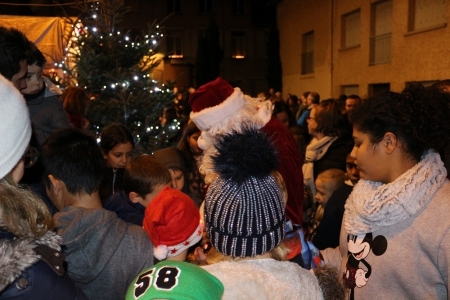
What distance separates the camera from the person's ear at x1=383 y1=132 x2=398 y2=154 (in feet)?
6.99

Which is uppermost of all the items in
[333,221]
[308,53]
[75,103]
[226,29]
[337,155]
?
[226,29]

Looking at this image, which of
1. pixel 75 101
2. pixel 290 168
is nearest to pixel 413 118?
pixel 290 168

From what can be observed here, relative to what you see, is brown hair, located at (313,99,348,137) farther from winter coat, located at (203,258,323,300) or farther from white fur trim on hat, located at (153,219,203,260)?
winter coat, located at (203,258,323,300)

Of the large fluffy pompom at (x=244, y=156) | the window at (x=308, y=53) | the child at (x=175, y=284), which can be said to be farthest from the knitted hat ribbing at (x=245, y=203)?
A: the window at (x=308, y=53)

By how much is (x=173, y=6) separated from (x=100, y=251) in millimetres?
31678

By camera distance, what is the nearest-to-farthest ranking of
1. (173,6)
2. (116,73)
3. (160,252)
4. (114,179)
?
1. (160,252)
2. (114,179)
3. (116,73)
4. (173,6)

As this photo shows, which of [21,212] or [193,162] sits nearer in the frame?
[21,212]

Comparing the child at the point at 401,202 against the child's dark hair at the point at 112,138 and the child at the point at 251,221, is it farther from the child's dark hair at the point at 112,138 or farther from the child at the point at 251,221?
the child's dark hair at the point at 112,138

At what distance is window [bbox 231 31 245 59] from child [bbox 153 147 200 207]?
29.3 metres

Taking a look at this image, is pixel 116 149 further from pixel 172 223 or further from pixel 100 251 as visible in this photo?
pixel 100 251

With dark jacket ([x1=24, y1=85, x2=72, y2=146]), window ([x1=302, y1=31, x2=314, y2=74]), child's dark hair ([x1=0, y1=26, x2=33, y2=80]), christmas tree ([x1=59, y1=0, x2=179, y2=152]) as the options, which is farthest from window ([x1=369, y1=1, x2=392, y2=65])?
child's dark hair ([x1=0, y1=26, x2=33, y2=80])

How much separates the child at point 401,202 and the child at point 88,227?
1065 mm

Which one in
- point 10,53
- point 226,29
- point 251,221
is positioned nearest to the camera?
point 251,221

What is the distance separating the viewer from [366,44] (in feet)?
52.5
